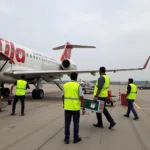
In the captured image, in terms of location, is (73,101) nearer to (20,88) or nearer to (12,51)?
(20,88)

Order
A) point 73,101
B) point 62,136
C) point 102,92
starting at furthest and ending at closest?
1. point 102,92
2. point 62,136
3. point 73,101

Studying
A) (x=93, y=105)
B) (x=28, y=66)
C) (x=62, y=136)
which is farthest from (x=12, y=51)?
(x=62, y=136)

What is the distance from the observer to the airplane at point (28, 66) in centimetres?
1590

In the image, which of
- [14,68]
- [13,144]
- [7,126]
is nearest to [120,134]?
[13,144]

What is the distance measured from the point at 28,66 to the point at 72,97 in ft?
42.9

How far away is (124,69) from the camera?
20844mm

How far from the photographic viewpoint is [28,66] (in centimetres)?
1864

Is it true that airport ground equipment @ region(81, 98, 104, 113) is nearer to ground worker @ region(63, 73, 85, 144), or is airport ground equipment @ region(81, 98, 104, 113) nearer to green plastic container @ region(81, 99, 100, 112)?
green plastic container @ region(81, 99, 100, 112)

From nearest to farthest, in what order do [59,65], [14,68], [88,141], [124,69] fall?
[88,141] → [14,68] → [124,69] → [59,65]

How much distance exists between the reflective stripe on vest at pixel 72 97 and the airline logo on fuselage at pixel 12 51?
10574 millimetres

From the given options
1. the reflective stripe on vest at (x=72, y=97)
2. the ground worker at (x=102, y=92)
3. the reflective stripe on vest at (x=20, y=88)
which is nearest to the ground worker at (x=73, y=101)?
the reflective stripe on vest at (x=72, y=97)

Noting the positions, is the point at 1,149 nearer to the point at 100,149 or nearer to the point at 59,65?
the point at 100,149

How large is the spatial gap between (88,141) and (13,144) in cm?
187

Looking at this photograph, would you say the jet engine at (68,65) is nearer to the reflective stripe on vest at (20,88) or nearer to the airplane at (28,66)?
the airplane at (28,66)
